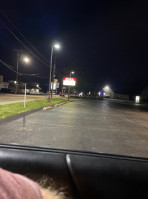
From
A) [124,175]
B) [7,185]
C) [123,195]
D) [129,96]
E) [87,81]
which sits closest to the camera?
[7,185]

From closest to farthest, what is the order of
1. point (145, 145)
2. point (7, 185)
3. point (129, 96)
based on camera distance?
point (7, 185) → point (145, 145) → point (129, 96)

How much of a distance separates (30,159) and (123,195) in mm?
1133

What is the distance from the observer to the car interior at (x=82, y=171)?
1.45 m

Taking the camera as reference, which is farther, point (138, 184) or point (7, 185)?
point (138, 184)

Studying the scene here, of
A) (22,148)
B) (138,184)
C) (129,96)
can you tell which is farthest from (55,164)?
(129,96)

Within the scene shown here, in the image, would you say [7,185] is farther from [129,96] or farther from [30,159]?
[129,96]

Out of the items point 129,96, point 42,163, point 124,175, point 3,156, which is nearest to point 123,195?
point 124,175

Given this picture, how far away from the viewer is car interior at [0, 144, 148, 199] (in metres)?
1.45

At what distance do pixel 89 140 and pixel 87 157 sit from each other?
130 inches

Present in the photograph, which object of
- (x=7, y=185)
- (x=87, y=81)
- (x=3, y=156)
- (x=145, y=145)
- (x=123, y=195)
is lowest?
(x=145, y=145)

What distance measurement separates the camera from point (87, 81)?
5784 cm

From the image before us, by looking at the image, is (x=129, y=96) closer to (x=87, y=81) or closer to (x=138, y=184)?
(x=87, y=81)

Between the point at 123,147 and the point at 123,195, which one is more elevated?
the point at 123,195

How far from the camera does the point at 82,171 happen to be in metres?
1.57
